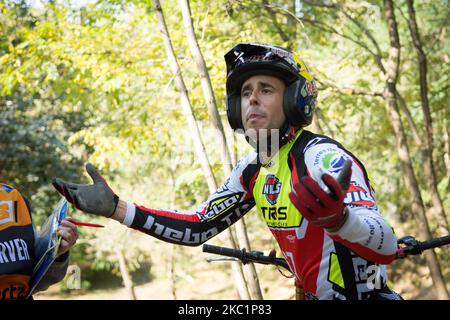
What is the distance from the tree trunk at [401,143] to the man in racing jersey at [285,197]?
5.81 m

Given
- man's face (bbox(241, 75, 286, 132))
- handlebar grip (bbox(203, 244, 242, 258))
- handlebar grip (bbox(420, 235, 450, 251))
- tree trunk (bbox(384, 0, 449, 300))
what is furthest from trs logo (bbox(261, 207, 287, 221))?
tree trunk (bbox(384, 0, 449, 300))

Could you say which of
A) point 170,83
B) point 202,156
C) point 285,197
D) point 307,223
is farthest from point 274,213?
point 170,83

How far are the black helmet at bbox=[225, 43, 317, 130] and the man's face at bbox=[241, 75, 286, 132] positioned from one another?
0.04 metres

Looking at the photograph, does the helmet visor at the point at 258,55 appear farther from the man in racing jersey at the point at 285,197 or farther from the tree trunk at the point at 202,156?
the tree trunk at the point at 202,156

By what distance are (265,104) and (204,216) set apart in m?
0.80

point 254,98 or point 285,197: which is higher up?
point 254,98

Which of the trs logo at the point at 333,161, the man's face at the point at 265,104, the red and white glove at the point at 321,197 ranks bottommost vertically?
the red and white glove at the point at 321,197

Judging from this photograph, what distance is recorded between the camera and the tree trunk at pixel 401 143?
8.54 m

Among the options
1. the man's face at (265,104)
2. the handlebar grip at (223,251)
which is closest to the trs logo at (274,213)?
the man's face at (265,104)

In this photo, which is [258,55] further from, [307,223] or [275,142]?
[307,223]

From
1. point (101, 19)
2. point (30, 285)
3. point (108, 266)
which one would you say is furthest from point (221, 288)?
point (30, 285)

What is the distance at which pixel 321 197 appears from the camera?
2.01 m

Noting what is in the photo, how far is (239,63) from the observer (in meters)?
3.16
